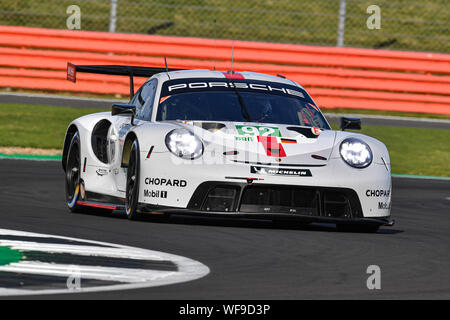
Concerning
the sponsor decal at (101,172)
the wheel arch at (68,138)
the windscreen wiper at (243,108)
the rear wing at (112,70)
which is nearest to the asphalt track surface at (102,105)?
the rear wing at (112,70)

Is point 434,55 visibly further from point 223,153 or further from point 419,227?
point 223,153

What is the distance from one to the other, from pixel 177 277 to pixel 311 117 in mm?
3489

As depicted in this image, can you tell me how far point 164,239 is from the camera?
7086mm

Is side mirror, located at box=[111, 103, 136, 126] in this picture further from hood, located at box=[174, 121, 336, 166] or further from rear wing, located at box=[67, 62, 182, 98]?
rear wing, located at box=[67, 62, 182, 98]

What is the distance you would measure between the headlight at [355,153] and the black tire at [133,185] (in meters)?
1.46

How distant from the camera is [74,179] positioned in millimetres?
9172

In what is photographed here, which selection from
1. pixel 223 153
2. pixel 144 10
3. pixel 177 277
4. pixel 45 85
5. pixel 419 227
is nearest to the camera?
pixel 177 277

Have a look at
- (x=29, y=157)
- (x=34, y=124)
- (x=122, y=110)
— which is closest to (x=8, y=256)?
(x=122, y=110)

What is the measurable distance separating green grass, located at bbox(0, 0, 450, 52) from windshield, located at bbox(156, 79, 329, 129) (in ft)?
29.4

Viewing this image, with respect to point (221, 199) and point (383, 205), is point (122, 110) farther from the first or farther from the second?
point (383, 205)

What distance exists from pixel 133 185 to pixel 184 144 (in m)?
0.52

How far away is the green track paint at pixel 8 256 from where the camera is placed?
5910mm

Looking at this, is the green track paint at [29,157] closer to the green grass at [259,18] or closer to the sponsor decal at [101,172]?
the sponsor decal at [101,172]

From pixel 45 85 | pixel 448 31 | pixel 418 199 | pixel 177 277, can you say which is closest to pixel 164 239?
pixel 177 277
